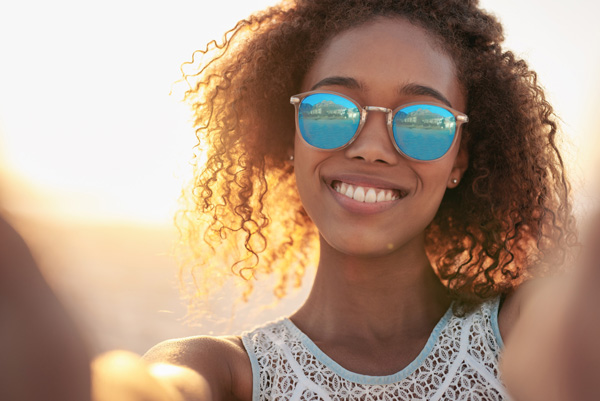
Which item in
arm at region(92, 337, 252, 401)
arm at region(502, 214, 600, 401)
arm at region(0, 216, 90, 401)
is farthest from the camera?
arm at region(92, 337, 252, 401)

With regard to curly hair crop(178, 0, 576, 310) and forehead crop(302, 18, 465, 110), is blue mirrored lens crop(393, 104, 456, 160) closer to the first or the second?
forehead crop(302, 18, 465, 110)

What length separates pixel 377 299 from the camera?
10.3 feet

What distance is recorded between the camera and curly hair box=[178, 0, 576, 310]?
3184 millimetres

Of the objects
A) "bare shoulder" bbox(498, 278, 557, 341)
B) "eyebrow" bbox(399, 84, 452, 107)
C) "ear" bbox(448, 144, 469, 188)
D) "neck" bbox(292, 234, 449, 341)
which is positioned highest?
"eyebrow" bbox(399, 84, 452, 107)

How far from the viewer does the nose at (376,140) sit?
287 cm

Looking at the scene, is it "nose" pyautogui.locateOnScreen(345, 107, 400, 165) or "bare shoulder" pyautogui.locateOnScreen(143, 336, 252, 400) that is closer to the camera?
"bare shoulder" pyautogui.locateOnScreen(143, 336, 252, 400)

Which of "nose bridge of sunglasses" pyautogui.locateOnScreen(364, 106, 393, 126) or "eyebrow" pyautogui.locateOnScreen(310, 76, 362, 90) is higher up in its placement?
"eyebrow" pyautogui.locateOnScreen(310, 76, 362, 90)

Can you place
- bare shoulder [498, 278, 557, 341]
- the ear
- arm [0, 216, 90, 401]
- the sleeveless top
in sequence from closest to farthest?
arm [0, 216, 90, 401], bare shoulder [498, 278, 557, 341], the sleeveless top, the ear

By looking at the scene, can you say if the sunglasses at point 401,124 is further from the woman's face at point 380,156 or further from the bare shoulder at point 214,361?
the bare shoulder at point 214,361

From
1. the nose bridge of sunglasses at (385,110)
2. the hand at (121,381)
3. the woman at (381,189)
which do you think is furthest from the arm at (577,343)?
the nose bridge of sunglasses at (385,110)

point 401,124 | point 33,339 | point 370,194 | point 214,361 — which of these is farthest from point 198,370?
point 33,339

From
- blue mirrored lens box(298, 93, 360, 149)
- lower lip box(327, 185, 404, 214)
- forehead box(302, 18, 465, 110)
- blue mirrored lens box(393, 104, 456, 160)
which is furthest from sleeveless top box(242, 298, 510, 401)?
forehead box(302, 18, 465, 110)

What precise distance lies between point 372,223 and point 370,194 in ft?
0.42

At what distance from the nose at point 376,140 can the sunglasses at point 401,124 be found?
0.06ft
